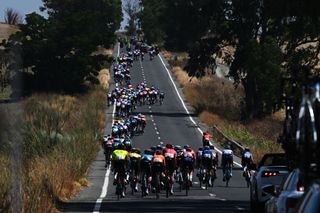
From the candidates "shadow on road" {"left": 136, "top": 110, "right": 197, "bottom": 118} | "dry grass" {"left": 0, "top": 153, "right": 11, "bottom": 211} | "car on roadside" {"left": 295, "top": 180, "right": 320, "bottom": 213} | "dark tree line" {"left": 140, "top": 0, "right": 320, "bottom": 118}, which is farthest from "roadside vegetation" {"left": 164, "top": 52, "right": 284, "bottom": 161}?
"car on roadside" {"left": 295, "top": 180, "right": 320, "bottom": 213}

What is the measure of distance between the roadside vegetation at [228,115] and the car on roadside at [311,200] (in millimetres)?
36775

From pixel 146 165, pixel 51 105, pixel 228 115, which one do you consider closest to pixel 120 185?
pixel 146 165

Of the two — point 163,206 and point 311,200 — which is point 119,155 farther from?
point 311,200

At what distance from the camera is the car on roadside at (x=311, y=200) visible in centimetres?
895

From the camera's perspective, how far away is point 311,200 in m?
9.21

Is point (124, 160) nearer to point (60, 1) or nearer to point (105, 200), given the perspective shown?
point (105, 200)

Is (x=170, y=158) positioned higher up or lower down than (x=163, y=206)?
higher up

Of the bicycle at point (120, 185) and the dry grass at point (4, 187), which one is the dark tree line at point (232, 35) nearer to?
the bicycle at point (120, 185)

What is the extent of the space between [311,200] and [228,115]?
234 feet

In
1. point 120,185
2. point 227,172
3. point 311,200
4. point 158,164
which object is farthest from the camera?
point 227,172

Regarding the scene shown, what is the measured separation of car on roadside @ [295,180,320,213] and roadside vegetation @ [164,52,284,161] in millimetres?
36775

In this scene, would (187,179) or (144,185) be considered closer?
(144,185)

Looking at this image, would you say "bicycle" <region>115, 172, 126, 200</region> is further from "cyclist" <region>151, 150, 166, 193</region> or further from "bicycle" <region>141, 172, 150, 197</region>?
"cyclist" <region>151, 150, 166, 193</region>

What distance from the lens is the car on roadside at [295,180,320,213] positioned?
895 cm
